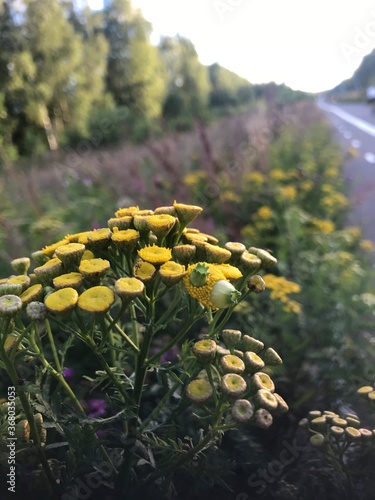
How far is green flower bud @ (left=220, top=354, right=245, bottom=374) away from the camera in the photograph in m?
0.98

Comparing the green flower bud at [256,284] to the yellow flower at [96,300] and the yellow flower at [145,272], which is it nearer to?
the yellow flower at [145,272]

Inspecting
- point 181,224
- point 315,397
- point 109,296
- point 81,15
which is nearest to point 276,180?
point 315,397

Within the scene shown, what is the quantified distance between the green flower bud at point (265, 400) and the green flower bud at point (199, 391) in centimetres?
10

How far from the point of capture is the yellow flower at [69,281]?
956mm

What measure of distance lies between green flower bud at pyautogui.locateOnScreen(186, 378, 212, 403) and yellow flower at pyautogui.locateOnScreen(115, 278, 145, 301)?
9.7 inches

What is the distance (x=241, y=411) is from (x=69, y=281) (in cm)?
46

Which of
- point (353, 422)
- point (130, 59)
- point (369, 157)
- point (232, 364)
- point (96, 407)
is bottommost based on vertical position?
point (369, 157)

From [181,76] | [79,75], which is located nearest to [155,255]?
[79,75]

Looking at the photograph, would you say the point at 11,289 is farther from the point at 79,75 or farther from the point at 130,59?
the point at 130,59

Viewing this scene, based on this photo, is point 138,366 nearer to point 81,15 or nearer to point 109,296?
point 109,296

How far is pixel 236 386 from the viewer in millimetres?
938

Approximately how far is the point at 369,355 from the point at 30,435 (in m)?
1.55

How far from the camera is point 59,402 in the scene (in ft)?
3.33

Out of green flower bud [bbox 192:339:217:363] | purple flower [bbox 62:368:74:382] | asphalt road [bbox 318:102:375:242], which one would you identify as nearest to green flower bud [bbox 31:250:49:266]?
green flower bud [bbox 192:339:217:363]
